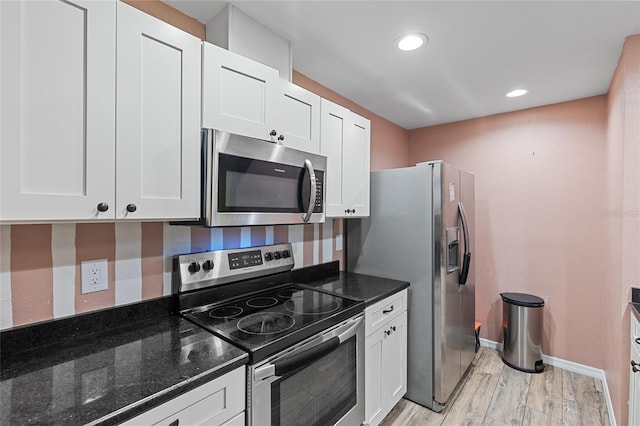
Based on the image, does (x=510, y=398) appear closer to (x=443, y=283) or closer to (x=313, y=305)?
(x=443, y=283)

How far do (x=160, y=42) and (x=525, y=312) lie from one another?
327 cm

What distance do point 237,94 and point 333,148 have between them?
78 centimetres

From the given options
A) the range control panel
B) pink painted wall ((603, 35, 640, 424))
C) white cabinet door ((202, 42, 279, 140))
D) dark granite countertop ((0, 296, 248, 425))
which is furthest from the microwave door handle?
pink painted wall ((603, 35, 640, 424))

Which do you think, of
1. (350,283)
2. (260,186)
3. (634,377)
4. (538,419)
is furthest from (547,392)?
(260,186)

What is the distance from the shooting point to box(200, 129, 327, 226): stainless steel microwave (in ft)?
4.33

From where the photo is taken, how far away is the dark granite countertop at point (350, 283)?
1.93 m

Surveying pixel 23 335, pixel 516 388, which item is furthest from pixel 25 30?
pixel 516 388

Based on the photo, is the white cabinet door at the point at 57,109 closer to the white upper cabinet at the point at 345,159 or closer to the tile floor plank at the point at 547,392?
the white upper cabinet at the point at 345,159

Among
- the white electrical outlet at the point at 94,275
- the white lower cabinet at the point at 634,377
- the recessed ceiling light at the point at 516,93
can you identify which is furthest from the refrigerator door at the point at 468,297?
the white electrical outlet at the point at 94,275

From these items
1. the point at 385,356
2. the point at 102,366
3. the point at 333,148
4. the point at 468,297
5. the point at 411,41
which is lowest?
the point at 385,356

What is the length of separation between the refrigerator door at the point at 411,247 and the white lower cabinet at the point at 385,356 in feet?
0.40

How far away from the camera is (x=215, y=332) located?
51.0 inches

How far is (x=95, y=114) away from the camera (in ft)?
3.41

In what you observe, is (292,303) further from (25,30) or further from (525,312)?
(525,312)
